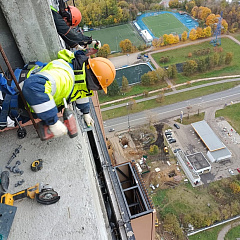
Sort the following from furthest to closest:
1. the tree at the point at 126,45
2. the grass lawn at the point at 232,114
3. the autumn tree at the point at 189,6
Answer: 1. the autumn tree at the point at 189,6
2. the tree at the point at 126,45
3. the grass lawn at the point at 232,114

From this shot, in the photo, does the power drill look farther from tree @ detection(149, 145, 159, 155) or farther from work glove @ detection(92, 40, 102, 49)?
tree @ detection(149, 145, 159, 155)

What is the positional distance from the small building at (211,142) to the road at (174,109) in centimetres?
280

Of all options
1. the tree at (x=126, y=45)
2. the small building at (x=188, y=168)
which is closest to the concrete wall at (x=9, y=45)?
the small building at (x=188, y=168)

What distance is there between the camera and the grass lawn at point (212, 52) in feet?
93.6

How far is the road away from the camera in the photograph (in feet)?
75.6

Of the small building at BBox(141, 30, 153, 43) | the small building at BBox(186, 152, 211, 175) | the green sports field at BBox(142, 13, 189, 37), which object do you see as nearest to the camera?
the small building at BBox(186, 152, 211, 175)

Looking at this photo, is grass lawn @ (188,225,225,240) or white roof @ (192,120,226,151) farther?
white roof @ (192,120,226,151)

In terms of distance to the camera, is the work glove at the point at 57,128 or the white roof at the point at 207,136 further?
the white roof at the point at 207,136

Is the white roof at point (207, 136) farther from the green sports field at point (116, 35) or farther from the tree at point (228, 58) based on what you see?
the green sports field at point (116, 35)

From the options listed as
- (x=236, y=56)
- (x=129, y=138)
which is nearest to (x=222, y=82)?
(x=236, y=56)

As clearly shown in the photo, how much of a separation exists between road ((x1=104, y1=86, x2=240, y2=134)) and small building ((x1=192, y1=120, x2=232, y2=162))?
280cm

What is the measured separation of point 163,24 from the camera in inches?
1620

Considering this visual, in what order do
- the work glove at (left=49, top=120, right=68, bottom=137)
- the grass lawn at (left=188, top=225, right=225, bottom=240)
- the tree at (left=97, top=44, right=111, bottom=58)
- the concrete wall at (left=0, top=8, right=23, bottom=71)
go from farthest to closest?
1. the tree at (left=97, top=44, right=111, bottom=58)
2. the grass lawn at (left=188, top=225, right=225, bottom=240)
3. the concrete wall at (left=0, top=8, right=23, bottom=71)
4. the work glove at (left=49, top=120, right=68, bottom=137)

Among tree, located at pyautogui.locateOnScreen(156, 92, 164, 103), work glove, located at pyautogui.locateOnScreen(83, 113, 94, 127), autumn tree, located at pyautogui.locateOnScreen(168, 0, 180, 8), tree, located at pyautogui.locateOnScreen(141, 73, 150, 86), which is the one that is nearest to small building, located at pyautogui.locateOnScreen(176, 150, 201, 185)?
tree, located at pyautogui.locateOnScreen(156, 92, 164, 103)
